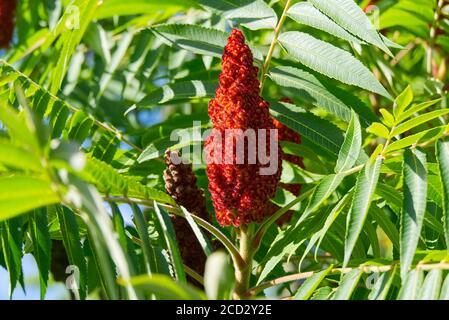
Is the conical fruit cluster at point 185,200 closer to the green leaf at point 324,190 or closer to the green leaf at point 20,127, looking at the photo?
the green leaf at point 324,190

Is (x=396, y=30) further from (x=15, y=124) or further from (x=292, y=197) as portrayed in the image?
(x=15, y=124)

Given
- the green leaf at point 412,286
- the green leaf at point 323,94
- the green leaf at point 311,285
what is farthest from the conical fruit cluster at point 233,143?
the green leaf at point 412,286

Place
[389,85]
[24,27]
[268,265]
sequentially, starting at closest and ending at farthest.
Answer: [268,265]
[389,85]
[24,27]

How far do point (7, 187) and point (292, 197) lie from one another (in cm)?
137

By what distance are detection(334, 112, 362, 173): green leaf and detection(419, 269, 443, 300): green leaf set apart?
1.28ft

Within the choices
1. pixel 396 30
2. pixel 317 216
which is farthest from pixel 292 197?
pixel 396 30

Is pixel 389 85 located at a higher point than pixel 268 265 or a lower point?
higher

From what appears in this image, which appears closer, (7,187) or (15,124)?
(15,124)

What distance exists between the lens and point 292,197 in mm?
2928

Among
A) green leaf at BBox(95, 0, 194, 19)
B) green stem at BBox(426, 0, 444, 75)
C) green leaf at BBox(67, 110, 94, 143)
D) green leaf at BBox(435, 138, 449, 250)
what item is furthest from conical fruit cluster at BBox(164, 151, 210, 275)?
green stem at BBox(426, 0, 444, 75)

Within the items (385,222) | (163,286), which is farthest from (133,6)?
(163,286)

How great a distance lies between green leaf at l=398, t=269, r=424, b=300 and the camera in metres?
2.06

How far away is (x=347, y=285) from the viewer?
2150 millimetres

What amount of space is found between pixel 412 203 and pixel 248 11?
1.10 m
